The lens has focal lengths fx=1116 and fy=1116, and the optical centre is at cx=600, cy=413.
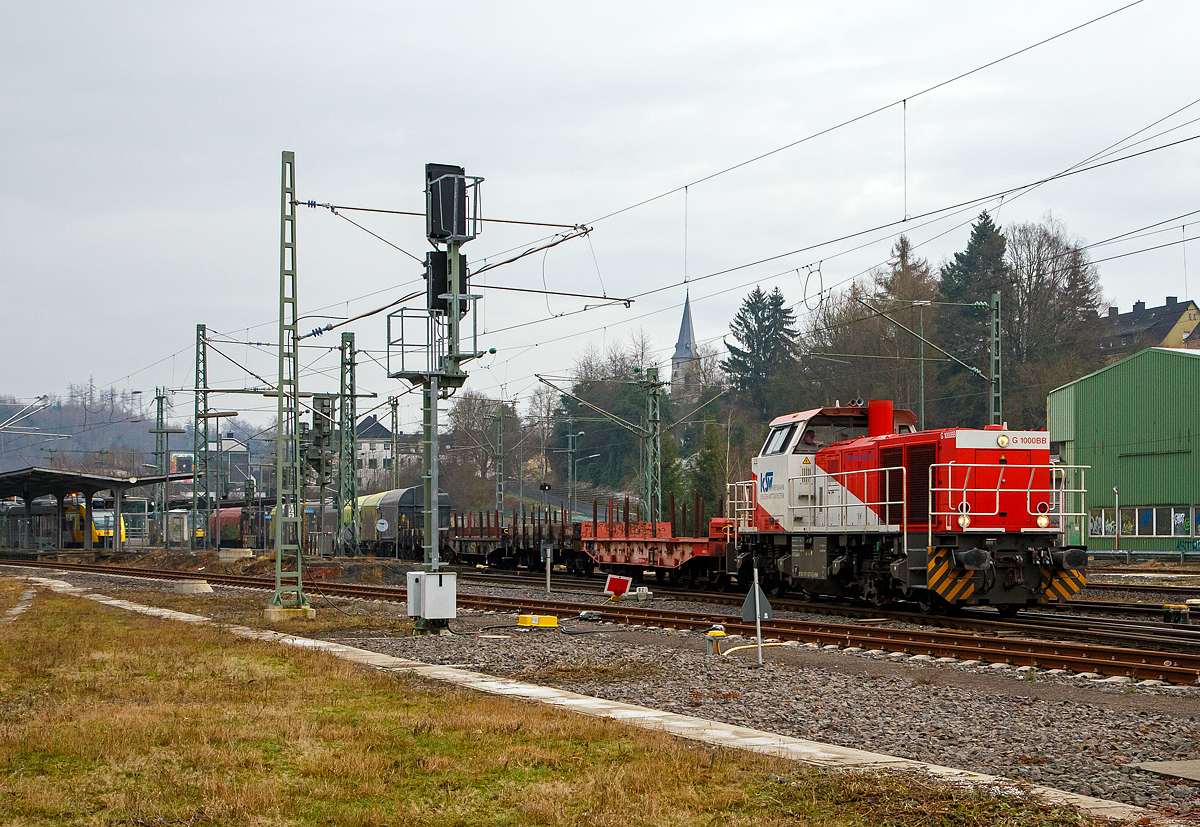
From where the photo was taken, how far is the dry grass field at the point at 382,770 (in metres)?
6.51

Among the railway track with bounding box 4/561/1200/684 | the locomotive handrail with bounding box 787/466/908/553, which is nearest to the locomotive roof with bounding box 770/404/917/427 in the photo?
the locomotive handrail with bounding box 787/466/908/553

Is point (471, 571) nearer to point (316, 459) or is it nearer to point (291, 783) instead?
point (316, 459)

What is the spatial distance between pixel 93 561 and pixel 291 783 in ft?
180

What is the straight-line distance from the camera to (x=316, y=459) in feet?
131

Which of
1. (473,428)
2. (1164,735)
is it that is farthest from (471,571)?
(473,428)

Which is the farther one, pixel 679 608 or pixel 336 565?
pixel 336 565

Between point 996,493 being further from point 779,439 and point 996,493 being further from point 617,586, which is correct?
point 617,586

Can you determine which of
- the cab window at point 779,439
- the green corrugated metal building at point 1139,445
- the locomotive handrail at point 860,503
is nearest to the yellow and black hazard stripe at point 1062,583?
the locomotive handrail at point 860,503

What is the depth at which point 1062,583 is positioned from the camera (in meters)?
18.4

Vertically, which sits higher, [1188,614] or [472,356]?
[472,356]

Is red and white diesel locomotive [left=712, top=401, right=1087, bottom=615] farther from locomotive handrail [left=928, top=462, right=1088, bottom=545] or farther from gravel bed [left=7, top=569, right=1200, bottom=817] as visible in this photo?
gravel bed [left=7, top=569, right=1200, bottom=817]

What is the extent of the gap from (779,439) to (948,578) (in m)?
6.04

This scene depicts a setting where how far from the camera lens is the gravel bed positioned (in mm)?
8328

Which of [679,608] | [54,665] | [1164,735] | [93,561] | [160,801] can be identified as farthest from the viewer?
[93,561]
